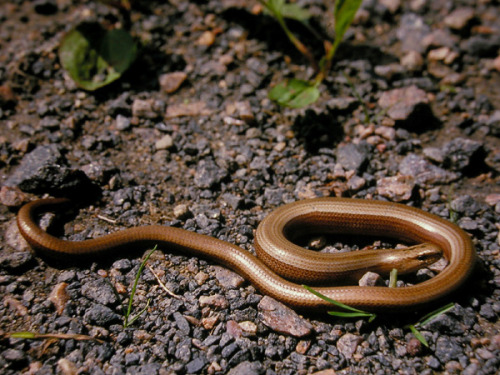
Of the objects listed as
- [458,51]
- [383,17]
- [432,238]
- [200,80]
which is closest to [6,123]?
[200,80]

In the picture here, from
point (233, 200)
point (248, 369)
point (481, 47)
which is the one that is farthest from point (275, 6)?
point (248, 369)

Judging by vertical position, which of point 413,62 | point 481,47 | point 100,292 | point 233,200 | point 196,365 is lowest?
point 196,365

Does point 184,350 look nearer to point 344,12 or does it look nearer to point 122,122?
point 122,122

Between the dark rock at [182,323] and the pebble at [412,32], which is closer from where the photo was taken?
the dark rock at [182,323]

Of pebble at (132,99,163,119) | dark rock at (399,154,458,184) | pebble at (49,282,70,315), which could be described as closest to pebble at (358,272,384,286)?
dark rock at (399,154,458,184)

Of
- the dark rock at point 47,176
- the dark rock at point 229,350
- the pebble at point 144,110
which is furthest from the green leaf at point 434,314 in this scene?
the pebble at point 144,110

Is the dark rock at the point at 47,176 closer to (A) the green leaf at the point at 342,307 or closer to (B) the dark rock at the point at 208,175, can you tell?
(B) the dark rock at the point at 208,175
